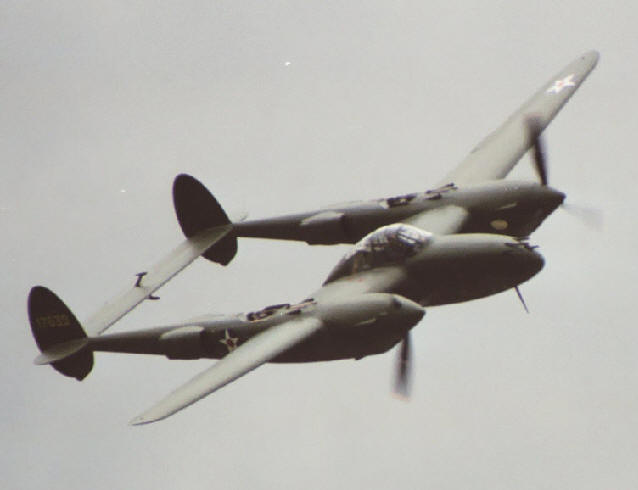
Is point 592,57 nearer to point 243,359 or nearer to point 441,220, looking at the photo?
point 441,220

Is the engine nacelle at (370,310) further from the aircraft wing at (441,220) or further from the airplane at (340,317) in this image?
the aircraft wing at (441,220)

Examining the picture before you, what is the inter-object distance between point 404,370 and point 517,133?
16224 mm

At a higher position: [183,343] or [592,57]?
[592,57]

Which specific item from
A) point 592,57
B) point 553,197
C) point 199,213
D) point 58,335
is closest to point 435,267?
point 553,197

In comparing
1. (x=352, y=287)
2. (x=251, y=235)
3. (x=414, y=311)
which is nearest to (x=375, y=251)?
(x=352, y=287)

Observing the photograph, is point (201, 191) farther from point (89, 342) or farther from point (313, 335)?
→ point (313, 335)

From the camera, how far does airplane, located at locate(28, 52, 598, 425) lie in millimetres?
38156

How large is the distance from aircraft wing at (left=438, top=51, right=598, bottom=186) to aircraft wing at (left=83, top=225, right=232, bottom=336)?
30.1 ft

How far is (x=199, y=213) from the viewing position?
1994 inches

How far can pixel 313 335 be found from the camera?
38312 mm

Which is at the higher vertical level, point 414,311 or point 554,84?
point 554,84

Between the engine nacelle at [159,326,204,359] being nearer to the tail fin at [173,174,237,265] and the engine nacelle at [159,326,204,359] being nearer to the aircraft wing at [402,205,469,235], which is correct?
the tail fin at [173,174,237,265]

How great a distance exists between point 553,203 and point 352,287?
29.9ft

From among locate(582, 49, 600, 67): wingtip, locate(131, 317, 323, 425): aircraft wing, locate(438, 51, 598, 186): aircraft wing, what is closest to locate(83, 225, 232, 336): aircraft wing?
locate(131, 317, 323, 425): aircraft wing
